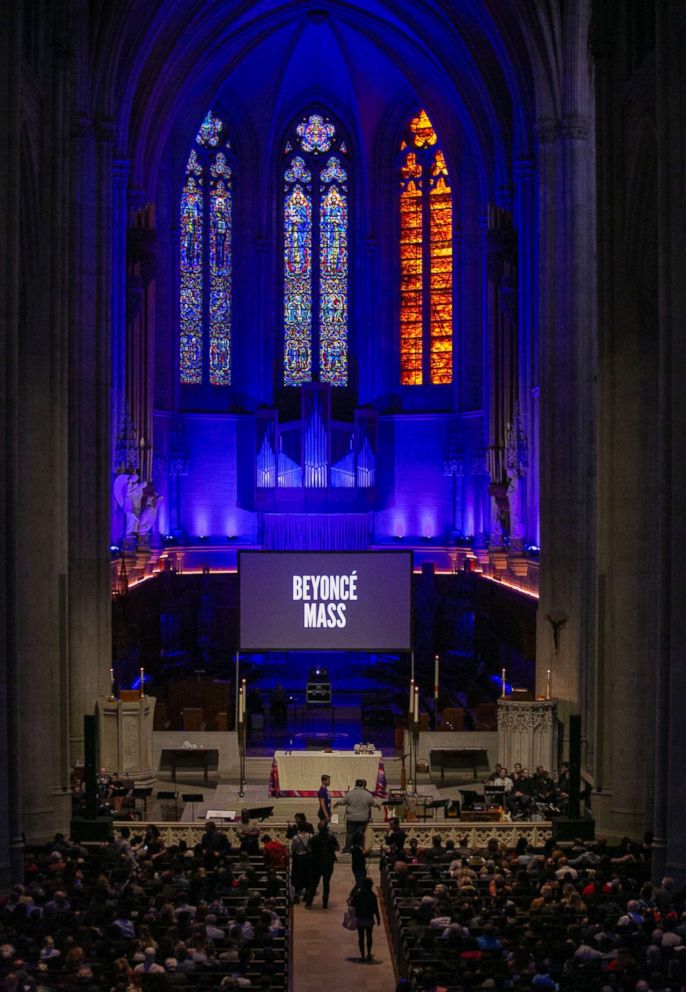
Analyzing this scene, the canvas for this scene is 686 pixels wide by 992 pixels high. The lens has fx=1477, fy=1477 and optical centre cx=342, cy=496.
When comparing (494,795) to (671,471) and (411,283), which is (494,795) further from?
(411,283)

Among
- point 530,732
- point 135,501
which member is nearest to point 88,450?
point 135,501

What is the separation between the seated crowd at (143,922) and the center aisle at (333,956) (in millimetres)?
739

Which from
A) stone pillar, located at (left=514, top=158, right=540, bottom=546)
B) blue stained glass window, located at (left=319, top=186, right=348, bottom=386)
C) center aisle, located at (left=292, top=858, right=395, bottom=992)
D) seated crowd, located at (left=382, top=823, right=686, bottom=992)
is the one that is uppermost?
blue stained glass window, located at (left=319, top=186, right=348, bottom=386)

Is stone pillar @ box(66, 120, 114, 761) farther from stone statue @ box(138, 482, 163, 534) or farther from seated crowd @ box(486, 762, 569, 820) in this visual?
stone statue @ box(138, 482, 163, 534)

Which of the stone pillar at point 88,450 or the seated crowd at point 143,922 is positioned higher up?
the stone pillar at point 88,450

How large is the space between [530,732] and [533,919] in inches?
468

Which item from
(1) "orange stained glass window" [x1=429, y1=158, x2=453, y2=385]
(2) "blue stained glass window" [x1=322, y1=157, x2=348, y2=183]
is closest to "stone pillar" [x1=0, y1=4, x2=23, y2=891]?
(1) "orange stained glass window" [x1=429, y1=158, x2=453, y2=385]

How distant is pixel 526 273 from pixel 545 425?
7079 millimetres

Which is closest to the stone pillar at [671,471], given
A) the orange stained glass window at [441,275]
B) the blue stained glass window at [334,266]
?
the orange stained glass window at [441,275]

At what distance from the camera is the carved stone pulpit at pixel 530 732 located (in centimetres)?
2608

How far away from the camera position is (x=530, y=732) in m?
26.1

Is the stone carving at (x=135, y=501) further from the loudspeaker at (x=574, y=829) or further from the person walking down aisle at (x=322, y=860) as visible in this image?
the loudspeaker at (x=574, y=829)

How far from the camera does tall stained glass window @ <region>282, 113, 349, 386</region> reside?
46906 millimetres

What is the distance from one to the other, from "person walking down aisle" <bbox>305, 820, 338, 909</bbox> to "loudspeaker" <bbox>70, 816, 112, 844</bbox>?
Answer: 3.09 m
